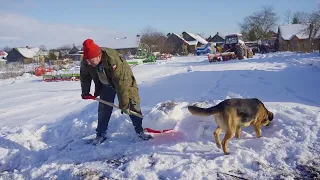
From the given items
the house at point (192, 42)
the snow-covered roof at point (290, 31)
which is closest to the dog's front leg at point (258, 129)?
the snow-covered roof at point (290, 31)

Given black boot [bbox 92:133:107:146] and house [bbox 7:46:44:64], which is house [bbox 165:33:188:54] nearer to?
house [bbox 7:46:44:64]

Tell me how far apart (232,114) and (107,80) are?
2.03 m

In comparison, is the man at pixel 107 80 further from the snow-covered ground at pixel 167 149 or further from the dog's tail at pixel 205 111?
the dog's tail at pixel 205 111

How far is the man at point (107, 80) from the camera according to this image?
4219mm

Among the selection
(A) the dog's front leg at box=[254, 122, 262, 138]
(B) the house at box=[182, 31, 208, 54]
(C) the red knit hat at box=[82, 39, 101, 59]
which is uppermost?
(B) the house at box=[182, 31, 208, 54]

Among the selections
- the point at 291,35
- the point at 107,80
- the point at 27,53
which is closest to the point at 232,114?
the point at 107,80

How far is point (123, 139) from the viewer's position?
5.10 m

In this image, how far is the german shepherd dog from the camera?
424 centimetres

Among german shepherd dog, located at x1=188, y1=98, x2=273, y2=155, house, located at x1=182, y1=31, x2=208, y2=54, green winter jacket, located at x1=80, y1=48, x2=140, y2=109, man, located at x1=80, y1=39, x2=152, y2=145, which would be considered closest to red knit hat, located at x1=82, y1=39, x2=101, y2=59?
man, located at x1=80, y1=39, x2=152, y2=145

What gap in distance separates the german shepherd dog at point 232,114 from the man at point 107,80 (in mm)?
1032

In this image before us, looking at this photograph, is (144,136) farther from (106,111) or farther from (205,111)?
(205,111)

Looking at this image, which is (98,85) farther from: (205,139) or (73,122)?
(205,139)

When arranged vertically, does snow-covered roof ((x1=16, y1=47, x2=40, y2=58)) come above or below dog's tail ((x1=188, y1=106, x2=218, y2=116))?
above

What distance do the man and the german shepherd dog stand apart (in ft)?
3.39
